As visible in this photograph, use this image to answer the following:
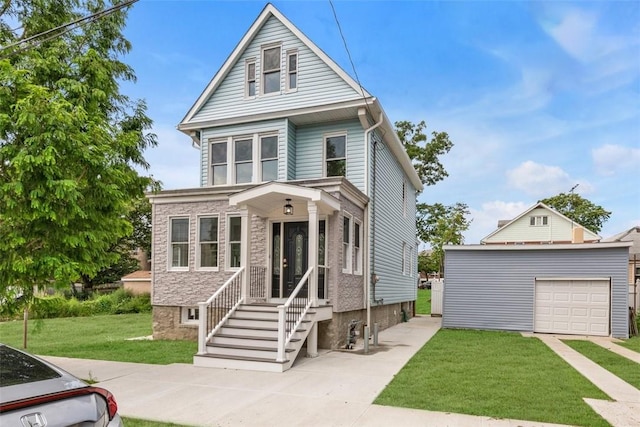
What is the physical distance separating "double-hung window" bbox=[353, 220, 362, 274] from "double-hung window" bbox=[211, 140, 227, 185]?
4260 millimetres

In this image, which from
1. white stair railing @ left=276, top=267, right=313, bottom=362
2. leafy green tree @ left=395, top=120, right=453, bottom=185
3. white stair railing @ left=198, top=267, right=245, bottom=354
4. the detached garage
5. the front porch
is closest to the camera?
white stair railing @ left=276, top=267, right=313, bottom=362

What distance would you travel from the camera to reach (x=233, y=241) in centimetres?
1168

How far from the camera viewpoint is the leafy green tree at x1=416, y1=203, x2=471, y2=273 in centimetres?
3438

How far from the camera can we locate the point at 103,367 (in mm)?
8438

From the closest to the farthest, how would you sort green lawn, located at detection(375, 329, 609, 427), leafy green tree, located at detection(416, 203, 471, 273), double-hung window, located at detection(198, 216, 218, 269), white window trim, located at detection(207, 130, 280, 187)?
green lawn, located at detection(375, 329, 609, 427)
double-hung window, located at detection(198, 216, 218, 269)
white window trim, located at detection(207, 130, 280, 187)
leafy green tree, located at detection(416, 203, 471, 273)

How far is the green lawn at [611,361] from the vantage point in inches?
309

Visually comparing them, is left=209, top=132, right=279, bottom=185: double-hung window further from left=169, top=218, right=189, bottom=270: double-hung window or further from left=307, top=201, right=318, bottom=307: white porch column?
left=307, top=201, right=318, bottom=307: white porch column

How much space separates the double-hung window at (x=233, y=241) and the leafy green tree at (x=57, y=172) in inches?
166

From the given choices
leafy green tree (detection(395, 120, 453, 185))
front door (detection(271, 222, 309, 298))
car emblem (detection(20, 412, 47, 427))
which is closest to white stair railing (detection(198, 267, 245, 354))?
front door (detection(271, 222, 309, 298))

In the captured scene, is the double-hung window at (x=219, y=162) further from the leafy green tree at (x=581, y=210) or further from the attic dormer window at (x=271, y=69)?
the leafy green tree at (x=581, y=210)

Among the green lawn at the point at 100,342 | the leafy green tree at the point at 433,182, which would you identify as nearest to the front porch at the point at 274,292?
the green lawn at the point at 100,342

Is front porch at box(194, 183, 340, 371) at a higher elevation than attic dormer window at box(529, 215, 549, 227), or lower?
lower

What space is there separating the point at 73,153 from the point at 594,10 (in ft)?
33.0

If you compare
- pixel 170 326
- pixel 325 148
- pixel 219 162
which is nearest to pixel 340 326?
pixel 170 326
